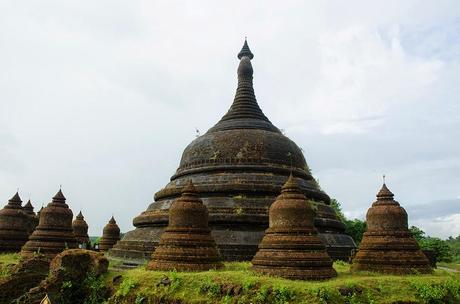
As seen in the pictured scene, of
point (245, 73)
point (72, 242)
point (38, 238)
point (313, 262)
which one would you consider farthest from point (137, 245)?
point (245, 73)

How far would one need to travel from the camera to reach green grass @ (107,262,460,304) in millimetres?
11305

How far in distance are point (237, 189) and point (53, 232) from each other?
9381 mm

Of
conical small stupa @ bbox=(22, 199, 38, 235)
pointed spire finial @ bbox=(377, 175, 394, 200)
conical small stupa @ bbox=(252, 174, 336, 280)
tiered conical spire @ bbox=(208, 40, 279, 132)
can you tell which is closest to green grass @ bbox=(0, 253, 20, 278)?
conical small stupa @ bbox=(22, 199, 38, 235)

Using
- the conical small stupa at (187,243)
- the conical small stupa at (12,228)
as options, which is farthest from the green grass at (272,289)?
the conical small stupa at (12,228)

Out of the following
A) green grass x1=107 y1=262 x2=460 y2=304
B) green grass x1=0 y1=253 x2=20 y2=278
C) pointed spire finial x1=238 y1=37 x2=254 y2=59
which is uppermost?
pointed spire finial x1=238 y1=37 x2=254 y2=59

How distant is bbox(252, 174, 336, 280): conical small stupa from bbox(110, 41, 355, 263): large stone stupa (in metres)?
3.61

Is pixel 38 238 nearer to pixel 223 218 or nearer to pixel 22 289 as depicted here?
pixel 22 289

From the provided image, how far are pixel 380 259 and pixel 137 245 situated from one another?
1100 centimetres

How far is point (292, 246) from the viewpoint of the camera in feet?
43.8

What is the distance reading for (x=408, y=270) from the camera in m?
14.4

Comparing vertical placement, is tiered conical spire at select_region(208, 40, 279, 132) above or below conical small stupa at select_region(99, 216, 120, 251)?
above

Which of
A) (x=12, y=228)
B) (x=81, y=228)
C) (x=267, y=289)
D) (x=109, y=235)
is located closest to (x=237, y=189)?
(x=267, y=289)

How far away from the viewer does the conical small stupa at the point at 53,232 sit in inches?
763

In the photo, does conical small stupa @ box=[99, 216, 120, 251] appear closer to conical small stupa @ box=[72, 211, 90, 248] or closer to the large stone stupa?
conical small stupa @ box=[72, 211, 90, 248]
